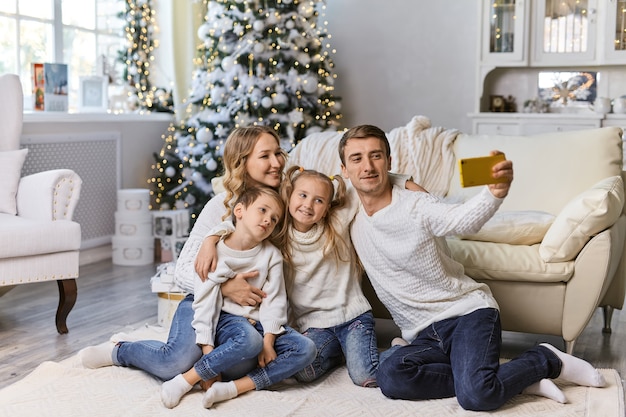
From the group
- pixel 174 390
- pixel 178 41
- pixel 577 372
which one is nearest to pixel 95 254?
pixel 178 41

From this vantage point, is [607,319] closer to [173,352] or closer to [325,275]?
[325,275]

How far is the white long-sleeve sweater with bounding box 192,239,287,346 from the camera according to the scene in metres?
2.65

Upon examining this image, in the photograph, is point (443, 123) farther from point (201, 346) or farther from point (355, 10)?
point (201, 346)

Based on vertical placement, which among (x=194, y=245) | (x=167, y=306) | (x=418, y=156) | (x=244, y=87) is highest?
(x=244, y=87)

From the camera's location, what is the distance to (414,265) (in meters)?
2.66

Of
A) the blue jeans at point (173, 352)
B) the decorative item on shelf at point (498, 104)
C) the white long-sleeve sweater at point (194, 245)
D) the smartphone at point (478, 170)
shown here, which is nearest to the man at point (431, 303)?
the smartphone at point (478, 170)

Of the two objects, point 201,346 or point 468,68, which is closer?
point 201,346

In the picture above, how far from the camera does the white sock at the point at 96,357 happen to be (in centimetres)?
284

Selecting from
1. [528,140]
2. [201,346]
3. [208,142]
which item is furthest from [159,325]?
[208,142]

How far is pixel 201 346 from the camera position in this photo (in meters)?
2.65

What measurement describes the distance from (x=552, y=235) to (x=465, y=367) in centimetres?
75

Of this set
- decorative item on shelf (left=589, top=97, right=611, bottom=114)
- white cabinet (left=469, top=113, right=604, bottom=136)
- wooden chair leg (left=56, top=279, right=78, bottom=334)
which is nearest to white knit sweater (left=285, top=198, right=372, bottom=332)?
wooden chair leg (left=56, top=279, right=78, bottom=334)

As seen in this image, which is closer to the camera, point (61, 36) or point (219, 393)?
point (219, 393)

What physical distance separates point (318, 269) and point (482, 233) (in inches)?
28.7
